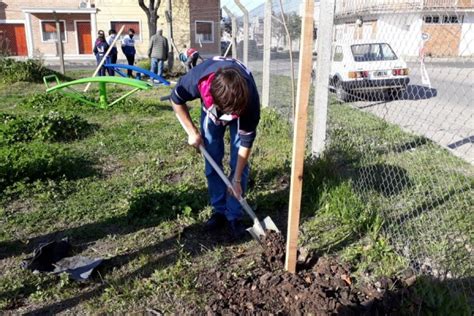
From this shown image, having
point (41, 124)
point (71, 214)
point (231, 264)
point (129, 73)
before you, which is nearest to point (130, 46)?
point (129, 73)

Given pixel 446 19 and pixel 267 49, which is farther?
pixel 267 49

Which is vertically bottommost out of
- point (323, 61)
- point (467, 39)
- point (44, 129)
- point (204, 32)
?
point (44, 129)

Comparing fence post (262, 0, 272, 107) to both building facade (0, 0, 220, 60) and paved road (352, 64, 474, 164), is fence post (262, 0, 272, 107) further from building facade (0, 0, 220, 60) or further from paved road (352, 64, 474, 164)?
building facade (0, 0, 220, 60)

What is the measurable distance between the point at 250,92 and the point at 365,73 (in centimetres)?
360

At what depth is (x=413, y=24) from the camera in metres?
3.27

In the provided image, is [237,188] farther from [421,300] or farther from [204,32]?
[204,32]

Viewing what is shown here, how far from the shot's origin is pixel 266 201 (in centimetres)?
379

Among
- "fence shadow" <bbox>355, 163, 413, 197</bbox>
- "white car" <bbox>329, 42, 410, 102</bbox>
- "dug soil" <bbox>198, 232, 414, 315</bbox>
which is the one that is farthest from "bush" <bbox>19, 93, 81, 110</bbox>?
"dug soil" <bbox>198, 232, 414, 315</bbox>

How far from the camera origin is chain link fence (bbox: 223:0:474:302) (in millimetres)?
2822

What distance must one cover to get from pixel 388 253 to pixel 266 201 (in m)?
1.21

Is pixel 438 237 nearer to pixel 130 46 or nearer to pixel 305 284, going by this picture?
pixel 305 284

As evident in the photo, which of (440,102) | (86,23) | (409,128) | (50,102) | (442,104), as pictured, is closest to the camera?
(440,102)

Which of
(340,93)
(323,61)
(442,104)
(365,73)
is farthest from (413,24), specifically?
(442,104)

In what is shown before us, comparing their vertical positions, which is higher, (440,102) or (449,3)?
(449,3)
